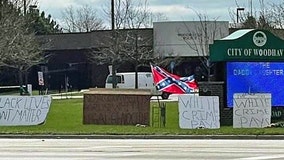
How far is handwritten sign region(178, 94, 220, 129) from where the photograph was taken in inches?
1073

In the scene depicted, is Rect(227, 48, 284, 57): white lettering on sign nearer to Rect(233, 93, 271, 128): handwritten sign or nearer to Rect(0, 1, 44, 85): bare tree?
Rect(233, 93, 271, 128): handwritten sign

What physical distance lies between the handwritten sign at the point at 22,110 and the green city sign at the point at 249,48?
7.26m

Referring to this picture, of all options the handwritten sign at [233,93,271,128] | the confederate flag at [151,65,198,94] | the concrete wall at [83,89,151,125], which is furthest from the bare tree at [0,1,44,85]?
the handwritten sign at [233,93,271,128]

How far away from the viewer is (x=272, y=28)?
4938 cm

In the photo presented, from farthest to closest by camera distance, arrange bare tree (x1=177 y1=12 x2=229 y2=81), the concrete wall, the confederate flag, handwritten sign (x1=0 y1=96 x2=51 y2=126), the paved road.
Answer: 1. bare tree (x1=177 y1=12 x2=229 y2=81)
2. the confederate flag
3. handwritten sign (x1=0 y1=96 x2=51 y2=126)
4. the concrete wall
5. the paved road

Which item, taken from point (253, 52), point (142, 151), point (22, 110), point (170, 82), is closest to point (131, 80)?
point (170, 82)

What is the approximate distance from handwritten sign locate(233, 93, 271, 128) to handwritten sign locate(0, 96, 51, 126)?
7.70 meters

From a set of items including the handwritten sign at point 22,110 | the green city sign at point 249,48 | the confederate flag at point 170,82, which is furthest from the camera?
the confederate flag at point 170,82

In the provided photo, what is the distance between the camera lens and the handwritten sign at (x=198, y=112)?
2725 cm

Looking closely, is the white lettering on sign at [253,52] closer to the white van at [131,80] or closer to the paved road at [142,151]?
the paved road at [142,151]

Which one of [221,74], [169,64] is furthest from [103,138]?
[169,64]

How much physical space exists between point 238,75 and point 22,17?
93.2 feet

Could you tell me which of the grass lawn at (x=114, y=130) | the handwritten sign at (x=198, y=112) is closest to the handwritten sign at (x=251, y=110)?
the grass lawn at (x=114, y=130)

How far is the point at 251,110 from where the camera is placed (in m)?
27.7
